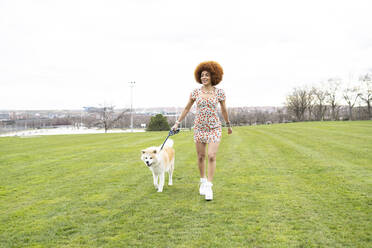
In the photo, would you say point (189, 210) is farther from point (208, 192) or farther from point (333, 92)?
point (333, 92)

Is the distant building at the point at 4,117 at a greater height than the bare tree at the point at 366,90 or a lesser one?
lesser

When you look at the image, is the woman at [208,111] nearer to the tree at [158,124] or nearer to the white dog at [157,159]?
the white dog at [157,159]

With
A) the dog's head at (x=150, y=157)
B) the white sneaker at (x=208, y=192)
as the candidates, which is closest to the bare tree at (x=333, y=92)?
the white sneaker at (x=208, y=192)

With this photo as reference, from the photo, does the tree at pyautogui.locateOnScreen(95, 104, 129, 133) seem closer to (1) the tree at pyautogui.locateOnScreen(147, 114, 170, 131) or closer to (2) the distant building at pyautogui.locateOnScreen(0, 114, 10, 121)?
(2) the distant building at pyautogui.locateOnScreen(0, 114, 10, 121)

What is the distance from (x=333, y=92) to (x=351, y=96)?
5815mm

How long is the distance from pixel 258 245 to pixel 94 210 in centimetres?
278

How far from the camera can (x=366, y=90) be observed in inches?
2653

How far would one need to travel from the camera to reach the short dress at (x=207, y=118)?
194 inches

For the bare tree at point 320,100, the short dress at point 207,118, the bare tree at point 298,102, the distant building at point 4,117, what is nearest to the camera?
the short dress at point 207,118

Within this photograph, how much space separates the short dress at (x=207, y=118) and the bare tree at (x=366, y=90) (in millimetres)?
76022

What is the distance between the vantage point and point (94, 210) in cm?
443

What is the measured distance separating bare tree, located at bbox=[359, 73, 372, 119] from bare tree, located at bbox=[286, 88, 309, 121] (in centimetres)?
1875

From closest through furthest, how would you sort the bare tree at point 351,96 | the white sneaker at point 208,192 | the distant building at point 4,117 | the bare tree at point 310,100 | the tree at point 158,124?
the white sneaker at point 208,192
the tree at point 158,124
the bare tree at point 351,96
the distant building at point 4,117
the bare tree at point 310,100

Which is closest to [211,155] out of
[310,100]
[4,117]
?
[310,100]
